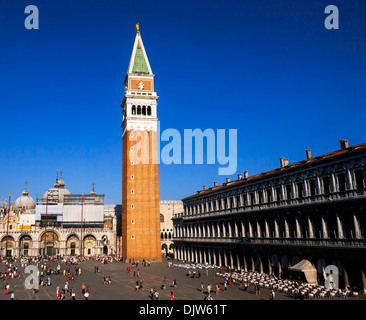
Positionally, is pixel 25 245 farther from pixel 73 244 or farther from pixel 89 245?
pixel 89 245

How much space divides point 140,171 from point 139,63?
81.2 ft

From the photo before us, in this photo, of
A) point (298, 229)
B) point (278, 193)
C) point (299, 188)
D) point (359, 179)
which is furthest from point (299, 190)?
point (359, 179)

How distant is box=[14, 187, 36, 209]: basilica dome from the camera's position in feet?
420

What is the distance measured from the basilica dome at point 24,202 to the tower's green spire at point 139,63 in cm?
7300

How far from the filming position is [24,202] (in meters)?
129

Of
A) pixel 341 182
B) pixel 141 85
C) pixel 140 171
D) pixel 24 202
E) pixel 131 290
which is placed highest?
pixel 141 85

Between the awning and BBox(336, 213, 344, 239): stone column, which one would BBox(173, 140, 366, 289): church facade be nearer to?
BBox(336, 213, 344, 239): stone column

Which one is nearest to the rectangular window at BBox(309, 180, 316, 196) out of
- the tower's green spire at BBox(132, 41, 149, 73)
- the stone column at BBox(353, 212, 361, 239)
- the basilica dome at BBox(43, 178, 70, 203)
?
the stone column at BBox(353, 212, 361, 239)

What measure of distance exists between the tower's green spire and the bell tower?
26.4 inches

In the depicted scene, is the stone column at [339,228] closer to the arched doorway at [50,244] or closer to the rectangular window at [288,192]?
the rectangular window at [288,192]

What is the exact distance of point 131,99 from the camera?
78688 mm

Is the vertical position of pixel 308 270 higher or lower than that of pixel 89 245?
higher
